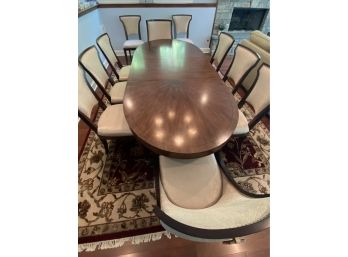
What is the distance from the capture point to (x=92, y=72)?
174 cm

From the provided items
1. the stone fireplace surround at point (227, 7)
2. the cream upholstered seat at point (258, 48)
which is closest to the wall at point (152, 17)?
the stone fireplace surround at point (227, 7)

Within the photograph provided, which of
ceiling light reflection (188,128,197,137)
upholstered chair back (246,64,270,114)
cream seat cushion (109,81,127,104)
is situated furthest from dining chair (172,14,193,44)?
ceiling light reflection (188,128,197,137)

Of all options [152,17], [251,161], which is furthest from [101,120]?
[152,17]

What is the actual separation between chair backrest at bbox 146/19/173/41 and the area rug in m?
2.33

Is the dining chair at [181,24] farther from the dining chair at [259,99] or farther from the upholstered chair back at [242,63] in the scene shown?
the dining chair at [259,99]

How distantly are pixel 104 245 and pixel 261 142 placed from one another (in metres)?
1.74

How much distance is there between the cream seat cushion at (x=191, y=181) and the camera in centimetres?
104

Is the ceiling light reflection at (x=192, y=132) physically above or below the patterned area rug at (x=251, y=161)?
above

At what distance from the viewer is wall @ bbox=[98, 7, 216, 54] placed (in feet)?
11.7

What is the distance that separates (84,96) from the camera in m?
1.48

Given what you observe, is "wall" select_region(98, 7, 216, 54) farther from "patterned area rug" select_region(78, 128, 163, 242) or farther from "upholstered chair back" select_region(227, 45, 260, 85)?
"patterned area rug" select_region(78, 128, 163, 242)

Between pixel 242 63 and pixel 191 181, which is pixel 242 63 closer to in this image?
pixel 242 63

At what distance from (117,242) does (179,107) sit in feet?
3.34

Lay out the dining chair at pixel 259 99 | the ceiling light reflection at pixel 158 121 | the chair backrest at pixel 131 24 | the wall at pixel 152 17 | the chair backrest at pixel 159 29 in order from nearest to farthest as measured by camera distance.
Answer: the ceiling light reflection at pixel 158 121 < the dining chair at pixel 259 99 < the chair backrest at pixel 159 29 < the chair backrest at pixel 131 24 < the wall at pixel 152 17
